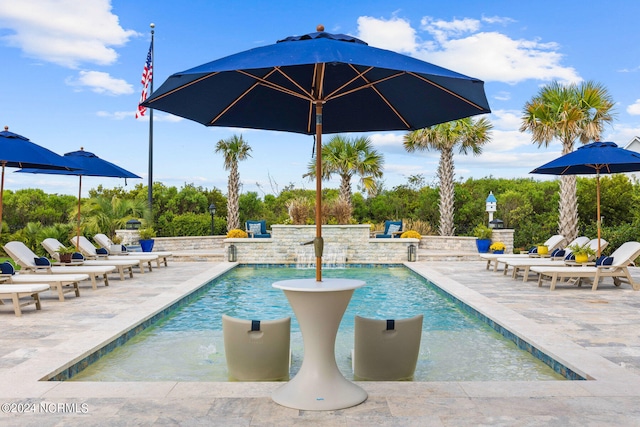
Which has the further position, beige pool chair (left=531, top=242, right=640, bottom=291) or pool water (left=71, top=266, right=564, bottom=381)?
beige pool chair (left=531, top=242, right=640, bottom=291)

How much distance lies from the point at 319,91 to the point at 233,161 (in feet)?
65.8

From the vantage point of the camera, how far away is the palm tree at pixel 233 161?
24031 millimetres

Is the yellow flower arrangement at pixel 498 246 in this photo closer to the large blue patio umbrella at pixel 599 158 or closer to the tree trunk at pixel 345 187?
the large blue patio umbrella at pixel 599 158

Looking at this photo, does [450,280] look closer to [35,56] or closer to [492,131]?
[492,131]

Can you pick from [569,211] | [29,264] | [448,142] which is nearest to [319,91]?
[29,264]

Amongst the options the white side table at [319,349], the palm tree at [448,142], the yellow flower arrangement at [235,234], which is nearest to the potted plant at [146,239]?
the yellow flower arrangement at [235,234]

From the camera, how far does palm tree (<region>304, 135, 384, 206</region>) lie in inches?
891

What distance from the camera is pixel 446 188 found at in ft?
72.2

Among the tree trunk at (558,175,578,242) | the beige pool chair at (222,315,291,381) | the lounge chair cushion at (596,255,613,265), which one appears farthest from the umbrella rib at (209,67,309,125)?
the tree trunk at (558,175,578,242)

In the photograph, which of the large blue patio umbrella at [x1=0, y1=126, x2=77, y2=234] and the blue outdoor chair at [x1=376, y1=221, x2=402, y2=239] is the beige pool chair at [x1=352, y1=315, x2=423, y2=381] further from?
the blue outdoor chair at [x1=376, y1=221, x2=402, y2=239]

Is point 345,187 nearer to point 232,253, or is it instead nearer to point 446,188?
point 446,188

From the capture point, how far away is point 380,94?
5.48m

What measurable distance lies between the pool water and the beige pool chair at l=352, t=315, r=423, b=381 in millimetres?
372

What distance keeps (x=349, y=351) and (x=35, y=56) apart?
17.8m
